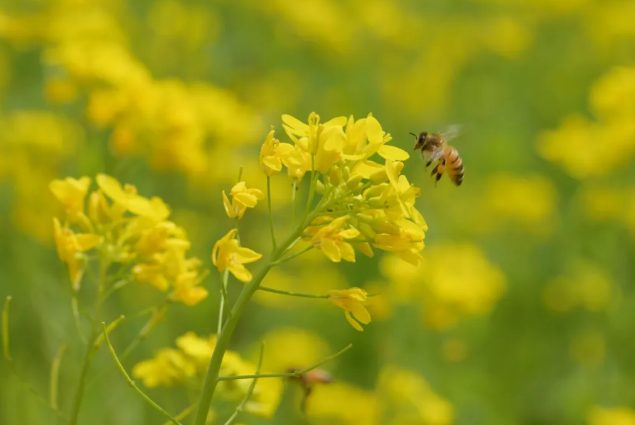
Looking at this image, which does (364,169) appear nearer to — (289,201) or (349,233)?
(349,233)

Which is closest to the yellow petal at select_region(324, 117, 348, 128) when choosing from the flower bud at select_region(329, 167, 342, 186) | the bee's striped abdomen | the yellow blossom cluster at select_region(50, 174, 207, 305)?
the flower bud at select_region(329, 167, 342, 186)

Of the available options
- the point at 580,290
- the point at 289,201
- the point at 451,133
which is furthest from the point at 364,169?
the point at 289,201

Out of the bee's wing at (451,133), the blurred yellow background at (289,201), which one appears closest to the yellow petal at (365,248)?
the blurred yellow background at (289,201)

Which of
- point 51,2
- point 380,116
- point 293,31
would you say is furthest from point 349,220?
point 293,31

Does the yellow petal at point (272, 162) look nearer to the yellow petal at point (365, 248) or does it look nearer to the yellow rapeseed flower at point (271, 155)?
the yellow rapeseed flower at point (271, 155)

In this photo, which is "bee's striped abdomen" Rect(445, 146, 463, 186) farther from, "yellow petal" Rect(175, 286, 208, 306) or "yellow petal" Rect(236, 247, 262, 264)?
"yellow petal" Rect(236, 247, 262, 264)

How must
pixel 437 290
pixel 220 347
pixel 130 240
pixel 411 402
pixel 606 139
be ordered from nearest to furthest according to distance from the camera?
1. pixel 220 347
2. pixel 130 240
3. pixel 411 402
4. pixel 437 290
5. pixel 606 139
